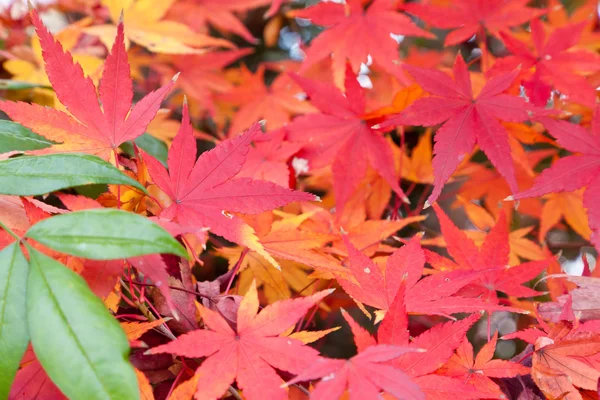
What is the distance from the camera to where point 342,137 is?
882mm

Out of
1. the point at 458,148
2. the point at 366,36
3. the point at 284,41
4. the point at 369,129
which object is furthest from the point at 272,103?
the point at 284,41

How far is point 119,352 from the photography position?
16.9 inches

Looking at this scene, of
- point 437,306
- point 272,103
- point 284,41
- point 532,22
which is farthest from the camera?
point 284,41

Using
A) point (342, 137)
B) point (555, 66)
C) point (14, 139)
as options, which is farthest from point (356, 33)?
point (14, 139)

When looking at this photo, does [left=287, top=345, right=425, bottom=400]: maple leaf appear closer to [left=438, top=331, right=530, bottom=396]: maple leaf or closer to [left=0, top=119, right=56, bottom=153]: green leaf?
[left=438, top=331, right=530, bottom=396]: maple leaf

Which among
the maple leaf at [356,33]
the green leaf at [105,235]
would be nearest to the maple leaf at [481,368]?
the green leaf at [105,235]

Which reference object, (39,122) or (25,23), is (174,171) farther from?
(25,23)

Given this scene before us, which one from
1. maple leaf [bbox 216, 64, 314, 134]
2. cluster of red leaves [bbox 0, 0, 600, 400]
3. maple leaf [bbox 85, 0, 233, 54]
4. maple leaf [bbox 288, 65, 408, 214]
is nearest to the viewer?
cluster of red leaves [bbox 0, 0, 600, 400]

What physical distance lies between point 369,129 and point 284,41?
1.50m

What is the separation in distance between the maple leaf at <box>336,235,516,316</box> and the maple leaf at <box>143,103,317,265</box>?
99 mm

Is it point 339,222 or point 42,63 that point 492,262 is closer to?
point 339,222

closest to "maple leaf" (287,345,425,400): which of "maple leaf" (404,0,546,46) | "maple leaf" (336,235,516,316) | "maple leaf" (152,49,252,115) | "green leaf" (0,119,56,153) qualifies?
"maple leaf" (336,235,516,316)

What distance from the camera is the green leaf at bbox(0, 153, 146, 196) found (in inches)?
19.6

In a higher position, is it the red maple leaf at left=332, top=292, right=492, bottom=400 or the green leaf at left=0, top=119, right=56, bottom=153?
the green leaf at left=0, top=119, right=56, bottom=153
